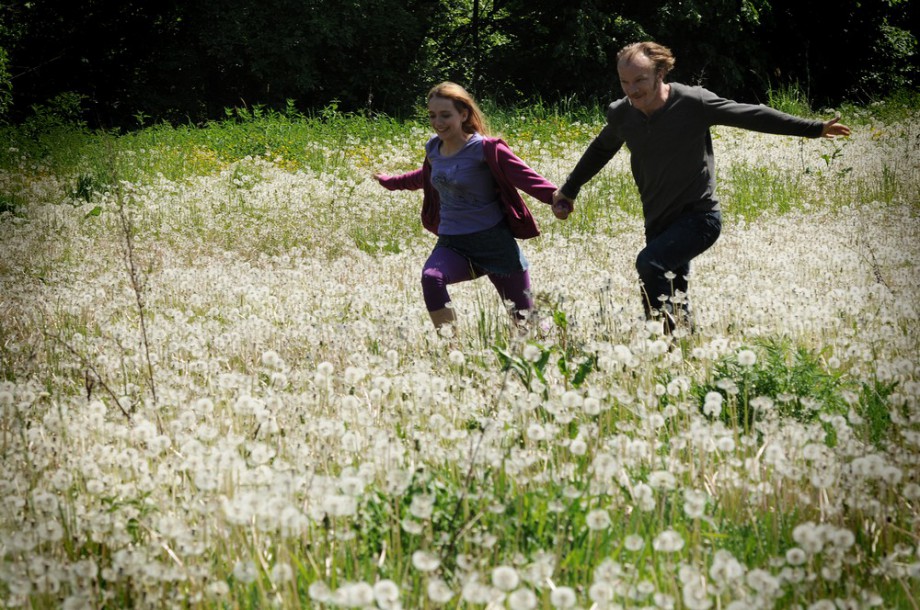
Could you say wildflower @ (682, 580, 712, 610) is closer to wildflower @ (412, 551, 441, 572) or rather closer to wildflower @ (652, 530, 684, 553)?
wildflower @ (652, 530, 684, 553)

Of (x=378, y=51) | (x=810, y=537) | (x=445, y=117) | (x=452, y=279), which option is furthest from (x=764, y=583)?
(x=378, y=51)

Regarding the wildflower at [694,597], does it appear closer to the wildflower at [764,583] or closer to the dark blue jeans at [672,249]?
the wildflower at [764,583]

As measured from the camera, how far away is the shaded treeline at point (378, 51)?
28.8m

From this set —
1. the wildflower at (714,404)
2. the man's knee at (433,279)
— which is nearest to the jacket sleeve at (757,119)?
the man's knee at (433,279)

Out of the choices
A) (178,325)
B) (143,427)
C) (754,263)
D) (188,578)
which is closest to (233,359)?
(178,325)

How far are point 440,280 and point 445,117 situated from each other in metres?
1.14

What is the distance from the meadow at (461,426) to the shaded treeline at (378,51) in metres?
20.6

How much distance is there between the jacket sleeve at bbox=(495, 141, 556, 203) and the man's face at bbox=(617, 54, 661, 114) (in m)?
0.76

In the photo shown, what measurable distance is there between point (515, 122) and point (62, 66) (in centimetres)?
1889

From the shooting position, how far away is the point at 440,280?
17.9 feet

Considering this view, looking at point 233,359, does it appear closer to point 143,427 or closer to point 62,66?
point 143,427

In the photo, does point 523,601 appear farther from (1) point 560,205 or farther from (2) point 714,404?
(1) point 560,205

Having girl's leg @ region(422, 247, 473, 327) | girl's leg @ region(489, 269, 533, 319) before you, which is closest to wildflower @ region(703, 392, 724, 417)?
girl's leg @ region(422, 247, 473, 327)

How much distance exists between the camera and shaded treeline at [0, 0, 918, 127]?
1133 inches
